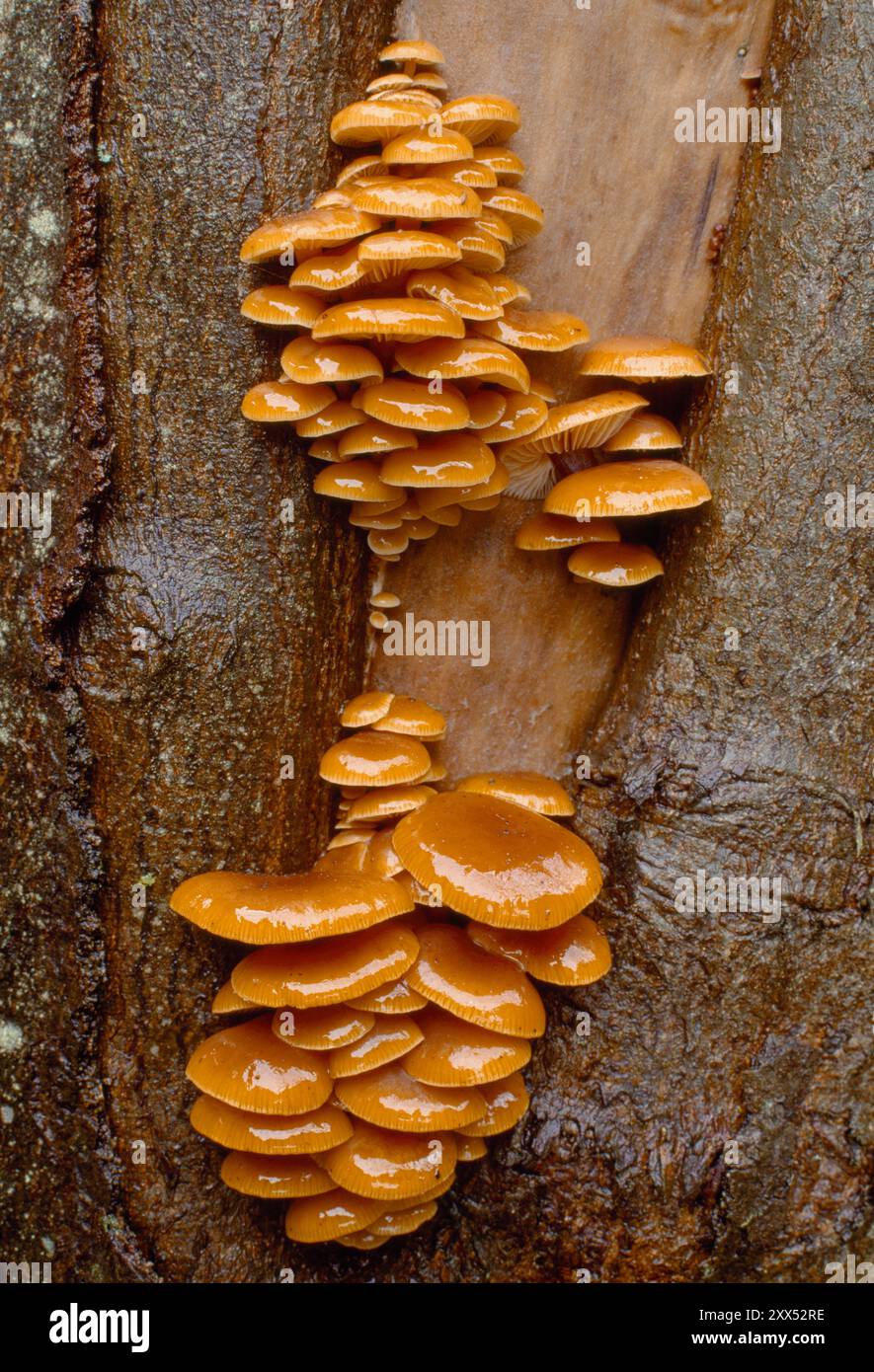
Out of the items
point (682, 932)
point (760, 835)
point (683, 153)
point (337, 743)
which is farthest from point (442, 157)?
point (682, 932)

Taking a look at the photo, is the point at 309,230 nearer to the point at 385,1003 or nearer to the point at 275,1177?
the point at 385,1003

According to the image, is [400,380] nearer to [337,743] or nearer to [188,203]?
[188,203]

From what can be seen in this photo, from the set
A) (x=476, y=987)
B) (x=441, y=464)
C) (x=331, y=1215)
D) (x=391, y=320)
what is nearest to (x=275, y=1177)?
(x=331, y=1215)

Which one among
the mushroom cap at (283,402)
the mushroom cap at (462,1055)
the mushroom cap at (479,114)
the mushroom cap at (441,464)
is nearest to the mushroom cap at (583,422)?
the mushroom cap at (441,464)

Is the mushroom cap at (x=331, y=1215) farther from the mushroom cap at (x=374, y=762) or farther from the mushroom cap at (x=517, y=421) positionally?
the mushroom cap at (x=517, y=421)

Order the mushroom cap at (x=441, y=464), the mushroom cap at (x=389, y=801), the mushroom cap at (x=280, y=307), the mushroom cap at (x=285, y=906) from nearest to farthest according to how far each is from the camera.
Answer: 1. the mushroom cap at (x=285, y=906)
2. the mushroom cap at (x=280, y=307)
3. the mushroom cap at (x=441, y=464)
4. the mushroom cap at (x=389, y=801)

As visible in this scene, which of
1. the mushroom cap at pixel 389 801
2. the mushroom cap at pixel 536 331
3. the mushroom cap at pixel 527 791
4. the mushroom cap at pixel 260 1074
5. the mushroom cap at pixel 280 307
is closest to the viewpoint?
the mushroom cap at pixel 260 1074

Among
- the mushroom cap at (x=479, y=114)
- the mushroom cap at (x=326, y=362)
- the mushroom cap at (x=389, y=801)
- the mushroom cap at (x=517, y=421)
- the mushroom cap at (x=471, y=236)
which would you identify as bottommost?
the mushroom cap at (x=389, y=801)
